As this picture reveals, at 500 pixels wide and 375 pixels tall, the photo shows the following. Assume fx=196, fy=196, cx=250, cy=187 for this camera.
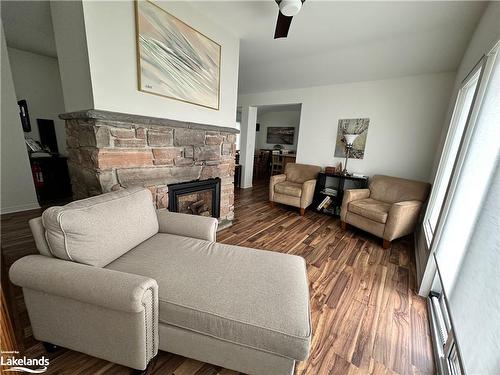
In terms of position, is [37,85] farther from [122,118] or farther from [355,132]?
[355,132]

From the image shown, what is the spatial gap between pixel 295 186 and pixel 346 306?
87.1 inches

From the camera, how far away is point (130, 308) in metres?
0.80

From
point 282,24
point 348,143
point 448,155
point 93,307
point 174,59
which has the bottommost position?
point 93,307

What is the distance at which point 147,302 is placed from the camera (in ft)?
2.80

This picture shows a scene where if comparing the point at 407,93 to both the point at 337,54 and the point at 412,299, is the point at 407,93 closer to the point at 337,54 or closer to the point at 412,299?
the point at 337,54

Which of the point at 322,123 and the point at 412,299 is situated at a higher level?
the point at 322,123

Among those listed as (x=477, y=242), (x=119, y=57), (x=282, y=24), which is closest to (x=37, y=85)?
(x=119, y=57)

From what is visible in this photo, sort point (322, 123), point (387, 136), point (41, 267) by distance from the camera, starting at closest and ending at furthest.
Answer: point (41, 267), point (387, 136), point (322, 123)

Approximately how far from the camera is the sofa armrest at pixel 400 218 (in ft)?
7.53

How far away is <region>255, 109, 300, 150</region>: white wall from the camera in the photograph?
665 cm

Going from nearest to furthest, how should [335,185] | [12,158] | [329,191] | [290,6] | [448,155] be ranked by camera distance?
[290,6] < [448,155] < [12,158] < [329,191] < [335,185]

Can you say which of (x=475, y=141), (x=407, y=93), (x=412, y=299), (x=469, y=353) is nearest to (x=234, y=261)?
(x=469, y=353)

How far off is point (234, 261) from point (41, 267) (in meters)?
0.94

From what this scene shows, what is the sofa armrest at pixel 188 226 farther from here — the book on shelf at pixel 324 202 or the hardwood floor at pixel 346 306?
the book on shelf at pixel 324 202
